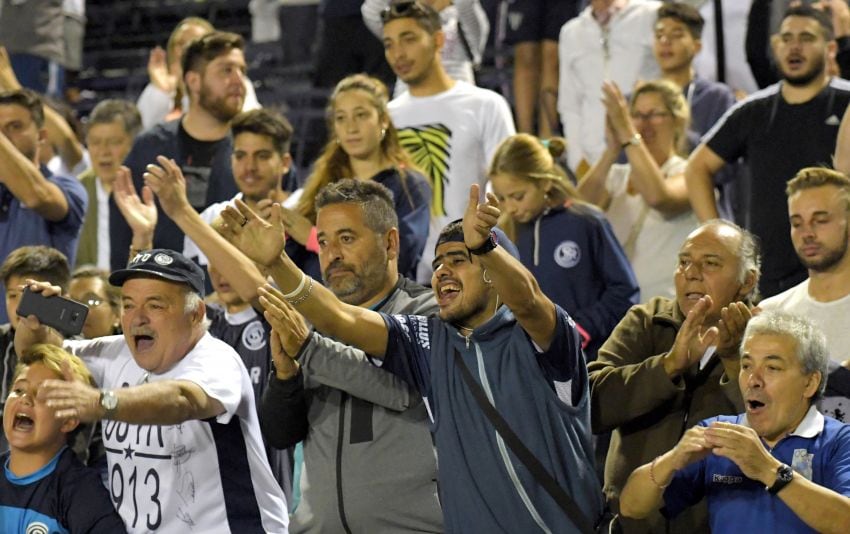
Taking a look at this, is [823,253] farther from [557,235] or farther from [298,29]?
[298,29]

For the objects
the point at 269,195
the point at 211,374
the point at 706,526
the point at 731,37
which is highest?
the point at 731,37

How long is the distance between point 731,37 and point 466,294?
218 inches

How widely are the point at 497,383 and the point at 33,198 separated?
132 inches

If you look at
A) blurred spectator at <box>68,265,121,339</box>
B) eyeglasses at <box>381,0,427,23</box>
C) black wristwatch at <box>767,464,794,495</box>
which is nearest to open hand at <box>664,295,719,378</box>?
black wristwatch at <box>767,464,794,495</box>

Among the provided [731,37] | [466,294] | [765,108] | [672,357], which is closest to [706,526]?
[672,357]

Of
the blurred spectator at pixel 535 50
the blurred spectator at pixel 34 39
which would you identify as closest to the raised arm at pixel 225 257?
the blurred spectator at pixel 535 50

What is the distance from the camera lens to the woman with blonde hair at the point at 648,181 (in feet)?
24.9

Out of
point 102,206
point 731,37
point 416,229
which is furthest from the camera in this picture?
point 731,37

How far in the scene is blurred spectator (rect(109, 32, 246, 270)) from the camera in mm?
7730

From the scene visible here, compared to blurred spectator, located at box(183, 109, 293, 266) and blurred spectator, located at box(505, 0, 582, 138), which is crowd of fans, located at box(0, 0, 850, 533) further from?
blurred spectator, located at box(505, 0, 582, 138)

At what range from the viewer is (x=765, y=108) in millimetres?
7496

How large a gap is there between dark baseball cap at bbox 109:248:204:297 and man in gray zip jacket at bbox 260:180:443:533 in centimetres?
50

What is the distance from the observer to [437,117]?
7945 millimetres

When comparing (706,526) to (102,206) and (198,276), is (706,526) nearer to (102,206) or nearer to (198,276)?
(198,276)
